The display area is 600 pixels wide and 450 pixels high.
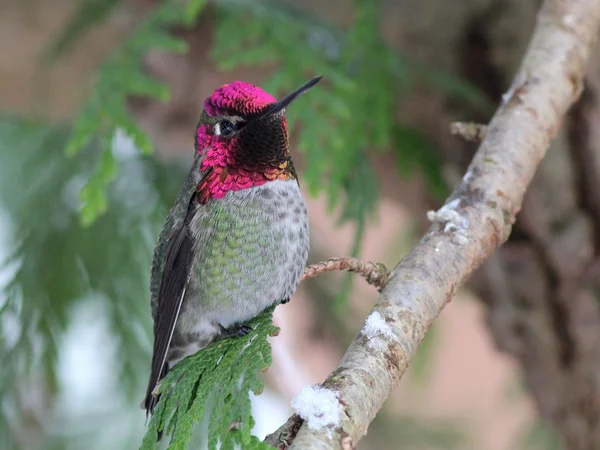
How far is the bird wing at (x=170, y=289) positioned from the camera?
1125mm

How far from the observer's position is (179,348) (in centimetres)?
125

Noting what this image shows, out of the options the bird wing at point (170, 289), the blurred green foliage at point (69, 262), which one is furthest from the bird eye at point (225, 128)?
the blurred green foliage at point (69, 262)

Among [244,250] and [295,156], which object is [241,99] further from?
[295,156]

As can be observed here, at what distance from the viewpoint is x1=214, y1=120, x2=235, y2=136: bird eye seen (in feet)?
3.74

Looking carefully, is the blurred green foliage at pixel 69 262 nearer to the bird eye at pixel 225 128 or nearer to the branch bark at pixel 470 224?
the bird eye at pixel 225 128

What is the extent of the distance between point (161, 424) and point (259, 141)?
44cm

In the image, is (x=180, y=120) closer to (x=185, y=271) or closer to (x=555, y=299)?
(x=185, y=271)

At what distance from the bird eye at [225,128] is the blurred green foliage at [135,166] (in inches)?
12.6

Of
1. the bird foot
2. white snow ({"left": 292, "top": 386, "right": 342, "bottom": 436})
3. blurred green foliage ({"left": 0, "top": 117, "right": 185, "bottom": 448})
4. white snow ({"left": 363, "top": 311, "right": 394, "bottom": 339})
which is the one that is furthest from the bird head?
blurred green foliage ({"left": 0, "top": 117, "right": 185, "bottom": 448})

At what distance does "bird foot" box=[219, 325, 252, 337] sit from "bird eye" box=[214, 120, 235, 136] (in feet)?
1.01

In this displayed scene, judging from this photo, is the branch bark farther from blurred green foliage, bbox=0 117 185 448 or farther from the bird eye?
blurred green foliage, bbox=0 117 185 448

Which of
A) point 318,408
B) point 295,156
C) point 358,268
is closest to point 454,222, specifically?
point 358,268

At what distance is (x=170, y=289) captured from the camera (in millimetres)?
Answer: 1156

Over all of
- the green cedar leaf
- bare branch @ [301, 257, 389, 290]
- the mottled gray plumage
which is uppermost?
the mottled gray plumage
